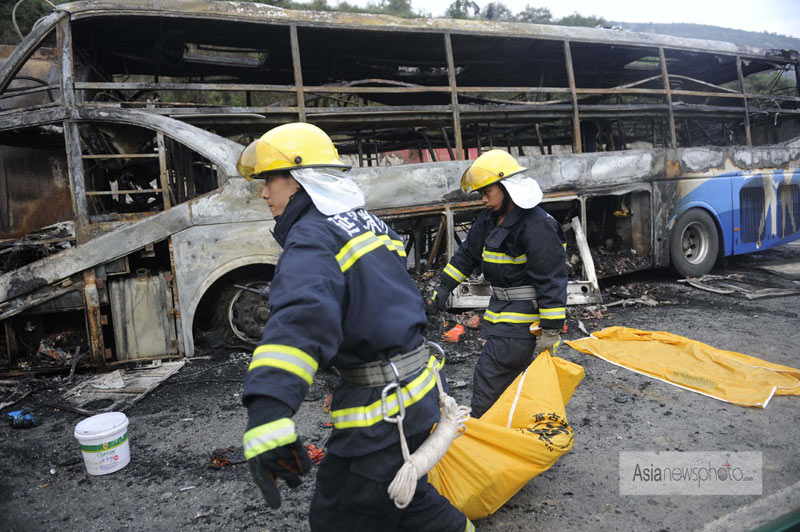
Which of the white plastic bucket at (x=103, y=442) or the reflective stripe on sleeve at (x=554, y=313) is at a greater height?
the reflective stripe on sleeve at (x=554, y=313)

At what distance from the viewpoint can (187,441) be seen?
3465 mm

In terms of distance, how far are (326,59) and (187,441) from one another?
18.6ft

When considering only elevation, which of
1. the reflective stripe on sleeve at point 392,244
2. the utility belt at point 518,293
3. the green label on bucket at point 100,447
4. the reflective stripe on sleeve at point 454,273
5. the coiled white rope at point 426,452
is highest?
the reflective stripe on sleeve at point 392,244

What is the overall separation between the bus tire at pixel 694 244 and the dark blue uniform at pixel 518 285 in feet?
19.4

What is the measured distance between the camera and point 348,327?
4.71 feet

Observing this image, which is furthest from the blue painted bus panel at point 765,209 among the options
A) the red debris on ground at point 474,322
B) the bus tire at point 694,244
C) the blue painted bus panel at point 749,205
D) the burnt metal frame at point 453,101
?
the red debris on ground at point 474,322

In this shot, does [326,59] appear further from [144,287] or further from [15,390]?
[15,390]

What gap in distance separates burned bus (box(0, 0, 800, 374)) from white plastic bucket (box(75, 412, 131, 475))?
5.06ft

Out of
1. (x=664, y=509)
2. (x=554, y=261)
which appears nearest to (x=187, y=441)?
(x=554, y=261)

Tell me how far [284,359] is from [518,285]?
1.99 m

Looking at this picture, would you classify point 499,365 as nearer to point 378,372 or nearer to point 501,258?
point 501,258

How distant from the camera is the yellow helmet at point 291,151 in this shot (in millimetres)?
1563

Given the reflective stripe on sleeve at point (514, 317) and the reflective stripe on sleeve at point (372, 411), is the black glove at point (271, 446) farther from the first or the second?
the reflective stripe on sleeve at point (514, 317)

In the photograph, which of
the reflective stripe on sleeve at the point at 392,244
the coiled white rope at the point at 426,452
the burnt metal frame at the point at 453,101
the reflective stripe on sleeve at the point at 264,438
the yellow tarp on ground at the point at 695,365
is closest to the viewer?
the reflective stripe on sleeve at the point at 264,438
